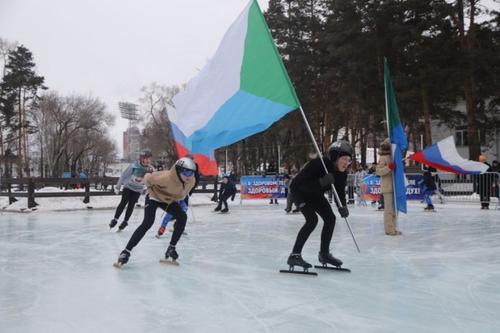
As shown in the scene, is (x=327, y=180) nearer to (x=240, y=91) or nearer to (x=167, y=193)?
(x=167, y=193)

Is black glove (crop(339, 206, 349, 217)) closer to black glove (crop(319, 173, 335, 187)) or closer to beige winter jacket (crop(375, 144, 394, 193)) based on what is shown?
black glove (crop(319, 173, 335, 187))

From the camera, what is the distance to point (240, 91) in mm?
7512

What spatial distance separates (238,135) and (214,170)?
4.76 metres

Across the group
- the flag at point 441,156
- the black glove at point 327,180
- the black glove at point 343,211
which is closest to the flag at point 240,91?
the black glove at point 327,180

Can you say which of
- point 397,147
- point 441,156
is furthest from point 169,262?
point 441,156

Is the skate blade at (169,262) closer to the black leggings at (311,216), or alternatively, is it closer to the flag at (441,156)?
the black leggings at (311,216)

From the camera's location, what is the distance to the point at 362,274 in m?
5.93

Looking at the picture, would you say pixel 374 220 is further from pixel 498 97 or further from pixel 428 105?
pixel 498 97

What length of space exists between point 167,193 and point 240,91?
2.11m

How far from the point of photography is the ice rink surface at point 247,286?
12.9 feet

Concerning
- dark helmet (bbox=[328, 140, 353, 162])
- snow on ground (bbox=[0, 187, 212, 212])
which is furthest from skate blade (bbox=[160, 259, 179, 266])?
snow on ground (bbox=[0, 187, 212, 212])

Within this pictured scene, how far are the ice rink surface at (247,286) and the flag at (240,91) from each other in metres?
1.93

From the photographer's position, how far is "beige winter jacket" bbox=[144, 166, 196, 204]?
20.5 ft

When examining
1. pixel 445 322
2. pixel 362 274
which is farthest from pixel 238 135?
pixel 445 322
